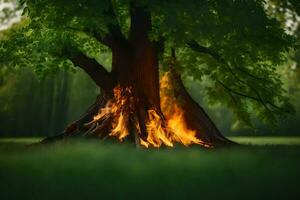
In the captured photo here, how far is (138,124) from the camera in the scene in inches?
922

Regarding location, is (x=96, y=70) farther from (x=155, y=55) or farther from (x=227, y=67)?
(x=227, y=67)

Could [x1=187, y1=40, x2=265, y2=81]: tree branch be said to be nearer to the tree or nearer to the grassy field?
the tree

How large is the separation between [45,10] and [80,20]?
2.21m

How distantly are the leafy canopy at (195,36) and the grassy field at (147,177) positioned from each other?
5.34 metres

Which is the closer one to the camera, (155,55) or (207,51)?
(155,55)

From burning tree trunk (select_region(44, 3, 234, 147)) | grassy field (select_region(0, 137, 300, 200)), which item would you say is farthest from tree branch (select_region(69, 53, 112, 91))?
grassy field (select_region(0, 137, 300, 200))

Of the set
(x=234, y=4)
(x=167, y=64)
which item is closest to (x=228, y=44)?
(x=234, y=4)

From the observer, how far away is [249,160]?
1622 centimetres

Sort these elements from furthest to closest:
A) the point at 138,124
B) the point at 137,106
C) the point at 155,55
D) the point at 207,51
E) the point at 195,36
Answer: the point at 207,51, the point at 155,55, the point at 137,106, the point at 138,124, the point at 195,36

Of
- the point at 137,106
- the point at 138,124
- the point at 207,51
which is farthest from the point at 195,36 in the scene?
the point at 207,51

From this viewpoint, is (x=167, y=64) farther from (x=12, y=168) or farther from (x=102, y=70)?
(x=12, y=168)

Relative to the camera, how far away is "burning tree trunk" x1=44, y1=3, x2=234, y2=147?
23625mm

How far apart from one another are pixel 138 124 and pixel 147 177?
38.0 ft

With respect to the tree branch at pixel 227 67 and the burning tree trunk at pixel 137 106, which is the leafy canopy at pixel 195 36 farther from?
the burning tree trunk at pixel 137 106
